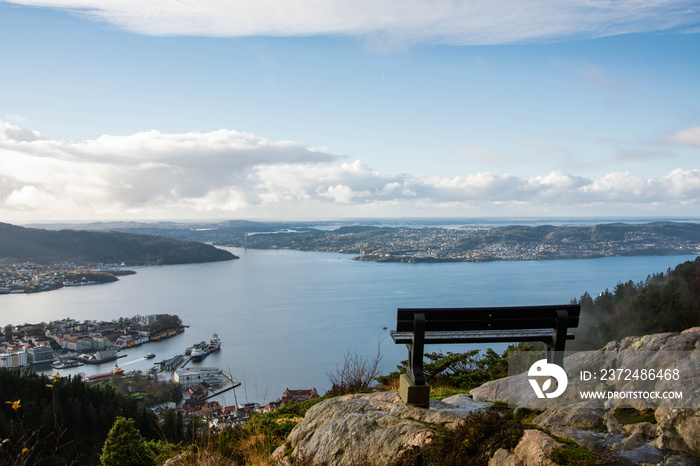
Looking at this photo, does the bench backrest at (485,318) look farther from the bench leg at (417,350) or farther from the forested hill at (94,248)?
the forested hill at (94,248)

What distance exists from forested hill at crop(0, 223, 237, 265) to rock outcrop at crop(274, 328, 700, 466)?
76.3 m

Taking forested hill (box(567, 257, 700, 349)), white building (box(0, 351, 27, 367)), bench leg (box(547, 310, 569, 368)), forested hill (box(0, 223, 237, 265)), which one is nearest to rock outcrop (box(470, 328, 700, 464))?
bench leg (box(547, 310, 569, 368))

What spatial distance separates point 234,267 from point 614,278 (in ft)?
176

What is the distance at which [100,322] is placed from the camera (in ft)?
118

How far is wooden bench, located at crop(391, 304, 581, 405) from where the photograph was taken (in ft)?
10.1

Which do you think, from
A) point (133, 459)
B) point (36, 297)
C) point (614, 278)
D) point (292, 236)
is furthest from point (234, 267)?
point (133, 459)

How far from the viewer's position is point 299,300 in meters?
44.3

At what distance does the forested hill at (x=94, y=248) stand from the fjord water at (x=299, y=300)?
675cm

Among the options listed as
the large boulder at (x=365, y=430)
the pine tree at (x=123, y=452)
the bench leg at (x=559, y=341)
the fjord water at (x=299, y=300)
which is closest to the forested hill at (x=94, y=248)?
the fjord water at (x=299, y=300)

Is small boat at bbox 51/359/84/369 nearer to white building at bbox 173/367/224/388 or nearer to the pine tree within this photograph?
white building at bbox 173/367/224/388

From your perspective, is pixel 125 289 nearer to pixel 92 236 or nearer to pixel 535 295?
pixel 92 236

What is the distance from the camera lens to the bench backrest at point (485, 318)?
3098mm

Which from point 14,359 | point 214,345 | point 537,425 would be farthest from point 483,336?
point 14,359

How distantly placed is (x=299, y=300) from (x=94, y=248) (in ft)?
162
